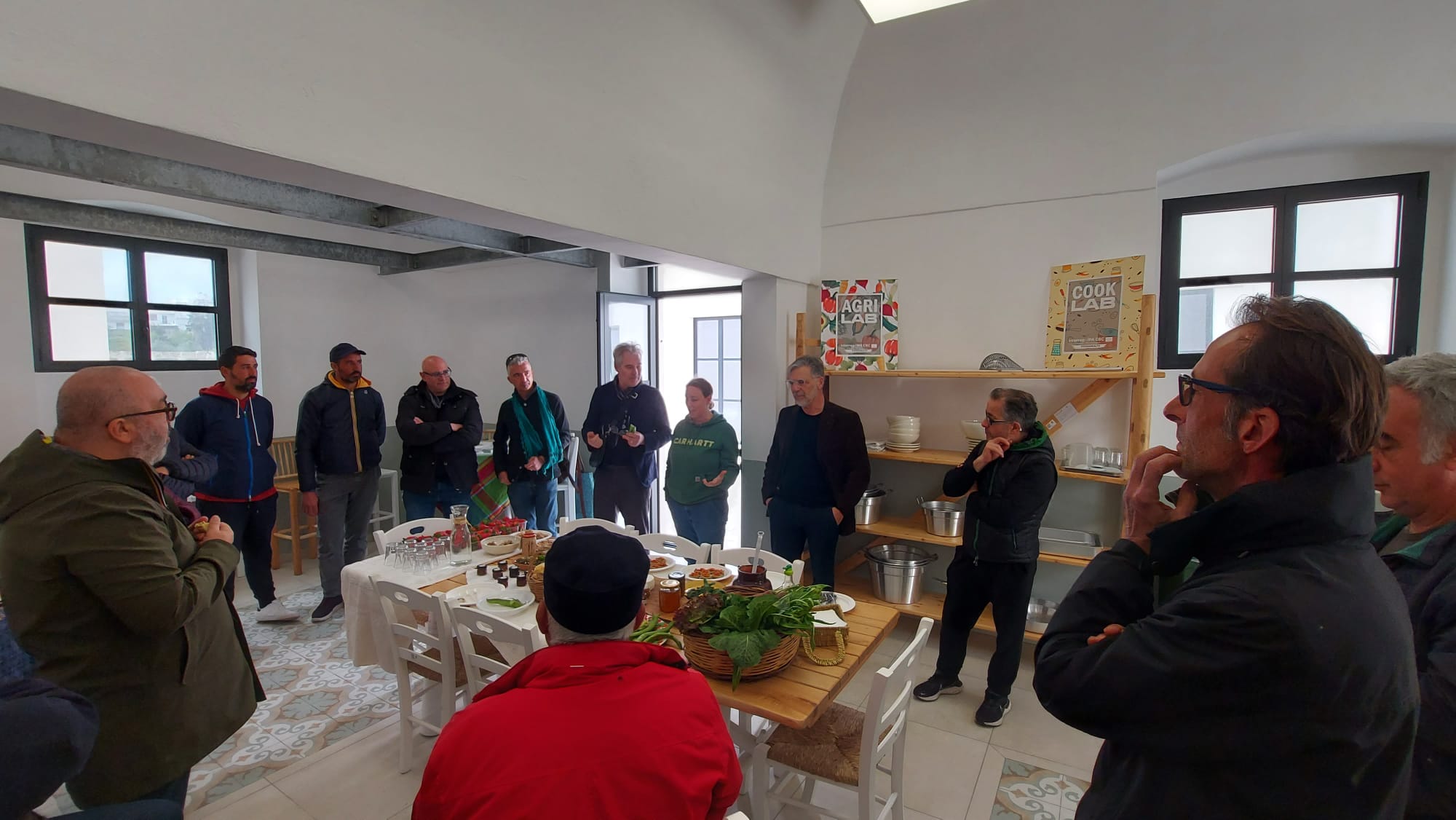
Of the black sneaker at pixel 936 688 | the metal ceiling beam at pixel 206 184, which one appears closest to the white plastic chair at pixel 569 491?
the metal ceiling beam at pixel 206 184

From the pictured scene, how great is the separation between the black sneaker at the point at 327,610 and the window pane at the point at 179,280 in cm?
287

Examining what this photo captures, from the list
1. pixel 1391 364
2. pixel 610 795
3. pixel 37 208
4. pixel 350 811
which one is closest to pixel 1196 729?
pixel 610 795

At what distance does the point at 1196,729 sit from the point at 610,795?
845 millimetres

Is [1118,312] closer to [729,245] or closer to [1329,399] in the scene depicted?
[729,245]

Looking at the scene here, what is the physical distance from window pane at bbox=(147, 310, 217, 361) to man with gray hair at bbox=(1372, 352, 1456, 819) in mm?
6838

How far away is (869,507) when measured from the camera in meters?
3.97

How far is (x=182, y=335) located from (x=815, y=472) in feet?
17.1

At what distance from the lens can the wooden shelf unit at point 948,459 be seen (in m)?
3.33

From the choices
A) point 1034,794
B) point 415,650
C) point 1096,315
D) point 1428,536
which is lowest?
point 1034,794

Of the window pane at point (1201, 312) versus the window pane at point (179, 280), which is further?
the window pane at point (179, 280)

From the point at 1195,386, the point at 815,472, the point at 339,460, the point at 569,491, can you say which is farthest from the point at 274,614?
the point at 1195,386

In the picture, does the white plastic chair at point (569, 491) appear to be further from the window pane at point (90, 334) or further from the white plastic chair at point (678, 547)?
the window pane at point (90, 334)

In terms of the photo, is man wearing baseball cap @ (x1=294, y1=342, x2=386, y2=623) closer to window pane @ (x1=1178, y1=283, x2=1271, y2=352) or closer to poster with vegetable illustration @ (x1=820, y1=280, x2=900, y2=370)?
poster with vegetable illustration @ (x1=820, y1=280, x2=900, y2=370)

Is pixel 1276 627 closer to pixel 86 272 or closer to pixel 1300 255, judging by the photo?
pixel 1300 255
